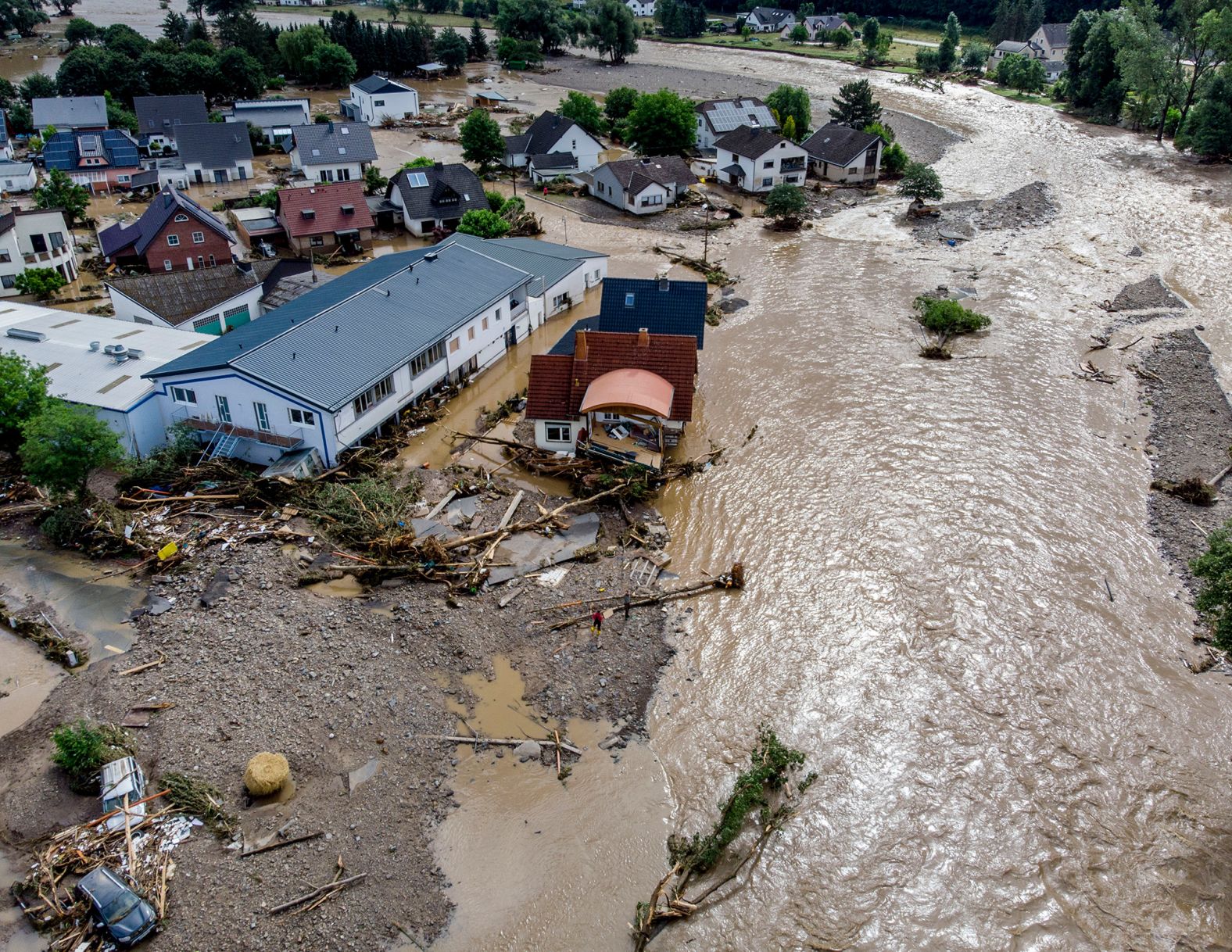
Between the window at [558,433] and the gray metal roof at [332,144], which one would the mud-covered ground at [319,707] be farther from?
the gray metal roof at [332,144]

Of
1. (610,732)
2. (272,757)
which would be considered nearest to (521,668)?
(610,732)

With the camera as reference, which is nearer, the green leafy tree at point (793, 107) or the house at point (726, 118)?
the house at point (726, 118)

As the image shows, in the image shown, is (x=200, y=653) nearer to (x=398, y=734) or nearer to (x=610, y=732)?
(x=398, y=734)

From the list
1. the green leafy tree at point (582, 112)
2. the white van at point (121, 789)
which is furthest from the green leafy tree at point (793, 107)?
the white van at point (121, 789)

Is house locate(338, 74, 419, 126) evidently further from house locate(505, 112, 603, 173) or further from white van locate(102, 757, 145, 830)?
white van locate(102, 757, 145, 830)

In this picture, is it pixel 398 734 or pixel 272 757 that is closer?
pixel 272 757

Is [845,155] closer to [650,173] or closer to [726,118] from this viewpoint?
[726,118]
